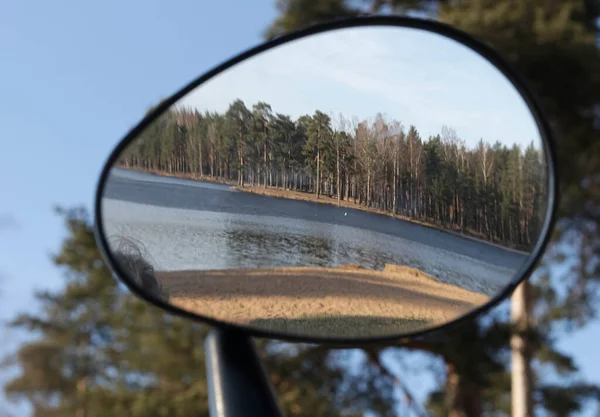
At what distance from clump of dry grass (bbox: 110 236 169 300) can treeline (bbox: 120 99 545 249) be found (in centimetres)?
14

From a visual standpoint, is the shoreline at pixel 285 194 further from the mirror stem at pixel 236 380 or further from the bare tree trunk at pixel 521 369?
the bare tree trunk at pixel 521 369

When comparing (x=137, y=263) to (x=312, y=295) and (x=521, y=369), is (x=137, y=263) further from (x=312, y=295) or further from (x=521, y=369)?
(x=521, y=369)

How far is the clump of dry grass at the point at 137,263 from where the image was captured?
0.98 metres

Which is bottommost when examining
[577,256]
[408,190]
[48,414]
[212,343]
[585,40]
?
[48,414]

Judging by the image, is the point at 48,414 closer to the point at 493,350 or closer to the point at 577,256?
the point at 493,350

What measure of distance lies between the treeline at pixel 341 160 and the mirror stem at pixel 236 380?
255 mm

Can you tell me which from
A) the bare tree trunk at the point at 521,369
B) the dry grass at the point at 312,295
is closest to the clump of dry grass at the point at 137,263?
the dry grass at the point at 312,295

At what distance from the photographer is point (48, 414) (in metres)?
7.37

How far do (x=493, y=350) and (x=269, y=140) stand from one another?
5384mm

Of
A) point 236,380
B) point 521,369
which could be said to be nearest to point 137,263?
point 236,380

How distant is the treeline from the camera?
0.90m

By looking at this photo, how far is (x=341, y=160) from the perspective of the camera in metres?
0.93

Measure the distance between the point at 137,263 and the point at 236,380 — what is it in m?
0.28

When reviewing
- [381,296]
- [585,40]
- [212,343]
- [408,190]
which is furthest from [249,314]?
[585,40]
